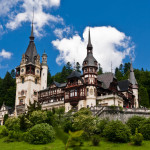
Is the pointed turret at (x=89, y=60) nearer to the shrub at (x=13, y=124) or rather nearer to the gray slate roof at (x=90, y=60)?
the gray slate roof at (x=90, y=60)

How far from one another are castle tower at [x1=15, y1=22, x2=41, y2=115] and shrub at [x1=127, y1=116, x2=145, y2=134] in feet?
115

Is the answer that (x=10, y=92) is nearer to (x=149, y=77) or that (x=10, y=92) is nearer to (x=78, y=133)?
(x=149, y=77)

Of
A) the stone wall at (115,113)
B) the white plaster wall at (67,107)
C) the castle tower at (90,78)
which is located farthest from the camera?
the white plaster wall at (67,107)

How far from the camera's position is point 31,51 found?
76.6 metres

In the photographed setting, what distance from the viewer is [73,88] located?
5791 centimetres

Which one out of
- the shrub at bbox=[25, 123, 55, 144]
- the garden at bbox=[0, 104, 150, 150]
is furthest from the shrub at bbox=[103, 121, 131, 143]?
the shrub at bbox=[25, 123, 55, 144]

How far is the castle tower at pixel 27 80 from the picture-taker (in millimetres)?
69062

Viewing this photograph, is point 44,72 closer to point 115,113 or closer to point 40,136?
point 115,113

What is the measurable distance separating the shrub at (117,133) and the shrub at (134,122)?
436 centimetres

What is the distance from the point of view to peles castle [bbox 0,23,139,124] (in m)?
56.1

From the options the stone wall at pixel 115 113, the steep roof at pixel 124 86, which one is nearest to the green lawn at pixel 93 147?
the stone wall at pixel 115 113

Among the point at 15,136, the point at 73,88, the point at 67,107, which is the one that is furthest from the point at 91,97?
the point at 15,136

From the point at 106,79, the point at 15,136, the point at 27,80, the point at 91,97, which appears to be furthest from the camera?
the point at 27,80

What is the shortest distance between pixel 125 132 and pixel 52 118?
12.6 metres
